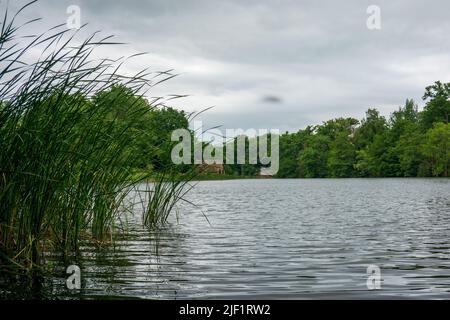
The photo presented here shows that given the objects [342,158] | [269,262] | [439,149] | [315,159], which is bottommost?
[269,262]

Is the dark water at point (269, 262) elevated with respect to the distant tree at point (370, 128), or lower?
lower

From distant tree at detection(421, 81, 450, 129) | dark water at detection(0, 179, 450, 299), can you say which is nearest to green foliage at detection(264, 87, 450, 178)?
distant tree at detection(421, 81, 450, 129)

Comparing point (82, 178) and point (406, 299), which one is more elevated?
point (82, 178)

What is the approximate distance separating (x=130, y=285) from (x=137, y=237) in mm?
5073

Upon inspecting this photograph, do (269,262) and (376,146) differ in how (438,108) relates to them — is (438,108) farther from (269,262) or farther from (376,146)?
(269,262)

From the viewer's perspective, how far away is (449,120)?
396 ft

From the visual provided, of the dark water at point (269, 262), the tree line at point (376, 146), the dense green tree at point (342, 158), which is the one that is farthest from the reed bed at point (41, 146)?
the dense green tree at point (342, 158)

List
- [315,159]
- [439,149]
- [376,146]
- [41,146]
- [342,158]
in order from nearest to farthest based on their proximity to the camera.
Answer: [41,146] → [439,149] → [376,146] → [342,158] → [315,159]

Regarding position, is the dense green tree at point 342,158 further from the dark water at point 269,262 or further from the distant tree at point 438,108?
the dark water at point 269,262

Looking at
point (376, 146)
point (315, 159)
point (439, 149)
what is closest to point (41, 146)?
point (439, 149)

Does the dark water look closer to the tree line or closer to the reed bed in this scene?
the reed bed

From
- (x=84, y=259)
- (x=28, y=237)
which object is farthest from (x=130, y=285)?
(x=84, y=259)

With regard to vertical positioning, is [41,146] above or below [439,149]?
below
